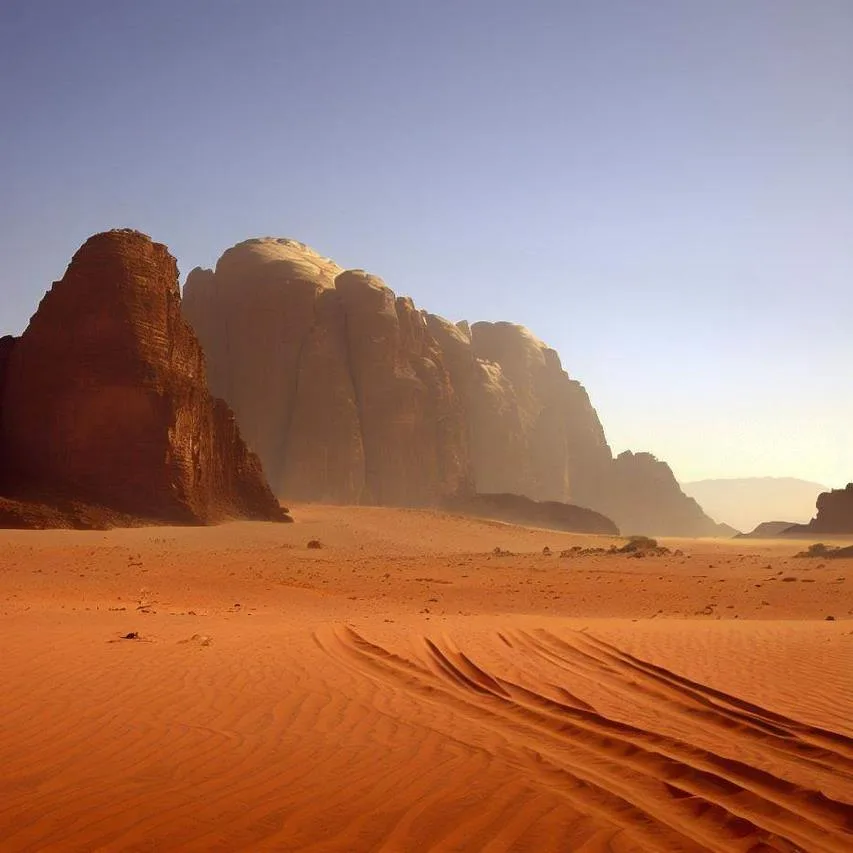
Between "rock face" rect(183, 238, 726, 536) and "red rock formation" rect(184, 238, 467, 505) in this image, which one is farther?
"rock face" rect(183, 238, 726, 536)

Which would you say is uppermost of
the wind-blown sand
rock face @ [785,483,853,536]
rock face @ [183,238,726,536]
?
rock face @ [183,238,726,536]

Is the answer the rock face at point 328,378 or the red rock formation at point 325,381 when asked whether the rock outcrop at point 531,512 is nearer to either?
the rock face at point 328,378

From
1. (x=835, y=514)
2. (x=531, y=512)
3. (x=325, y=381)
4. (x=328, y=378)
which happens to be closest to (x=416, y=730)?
(x=325, y=381)

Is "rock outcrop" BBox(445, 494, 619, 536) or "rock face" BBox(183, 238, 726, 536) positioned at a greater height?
"rock face" BBox(183, 238, 726, 536)

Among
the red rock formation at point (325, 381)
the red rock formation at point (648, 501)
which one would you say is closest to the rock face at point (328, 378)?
the red rock formation at point (325, 381)

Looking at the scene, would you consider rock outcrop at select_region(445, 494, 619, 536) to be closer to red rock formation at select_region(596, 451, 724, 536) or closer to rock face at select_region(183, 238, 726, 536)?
rock face at select_region(183, 238, 726, 536)

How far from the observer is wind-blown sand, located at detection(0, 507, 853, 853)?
14.2 ft

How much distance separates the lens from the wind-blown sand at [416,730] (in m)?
4.32

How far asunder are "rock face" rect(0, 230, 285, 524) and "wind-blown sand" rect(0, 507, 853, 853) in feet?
67.1

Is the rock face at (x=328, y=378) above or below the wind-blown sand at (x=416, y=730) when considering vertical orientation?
above

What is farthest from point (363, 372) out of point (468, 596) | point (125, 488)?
point (468, 596)

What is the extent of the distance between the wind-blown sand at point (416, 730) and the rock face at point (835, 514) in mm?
63209

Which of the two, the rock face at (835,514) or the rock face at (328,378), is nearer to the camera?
the rock face at (328,378)

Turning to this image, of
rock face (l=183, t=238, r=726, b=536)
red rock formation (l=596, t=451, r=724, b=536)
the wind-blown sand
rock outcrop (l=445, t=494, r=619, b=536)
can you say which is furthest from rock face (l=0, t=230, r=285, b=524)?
red rock formation (l=596, t=451, r=724, b=536)
